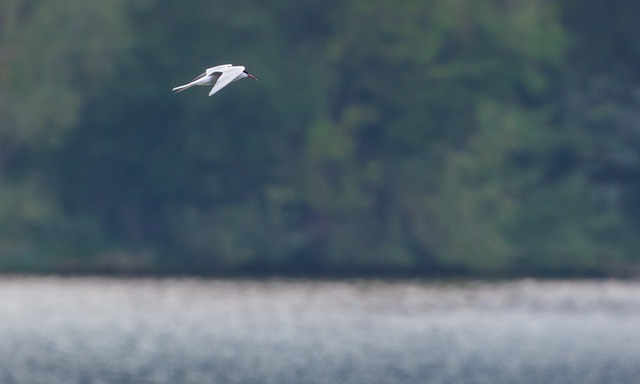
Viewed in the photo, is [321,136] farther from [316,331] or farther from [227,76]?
[227,76]

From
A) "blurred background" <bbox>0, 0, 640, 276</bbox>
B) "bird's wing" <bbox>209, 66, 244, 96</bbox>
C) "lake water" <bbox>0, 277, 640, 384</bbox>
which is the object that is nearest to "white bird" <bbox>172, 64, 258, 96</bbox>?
Result: "bird's wing" <bbox>209, 66, 244, 96</bbox>

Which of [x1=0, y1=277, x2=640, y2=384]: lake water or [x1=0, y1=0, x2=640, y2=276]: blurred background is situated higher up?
[x1=0, y1=0, x2=640, y2=276]: blurred background

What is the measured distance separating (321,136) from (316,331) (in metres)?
23.2

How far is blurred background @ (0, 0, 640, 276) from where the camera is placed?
5925 centimetres

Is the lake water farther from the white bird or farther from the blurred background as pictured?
the blurred background

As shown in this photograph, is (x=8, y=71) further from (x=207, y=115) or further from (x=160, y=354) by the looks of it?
(x=160, y=354)

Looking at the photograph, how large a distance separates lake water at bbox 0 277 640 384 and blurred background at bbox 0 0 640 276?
9.48 metres

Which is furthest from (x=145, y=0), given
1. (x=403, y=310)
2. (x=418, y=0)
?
(x=403, y=310)

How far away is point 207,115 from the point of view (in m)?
62.1

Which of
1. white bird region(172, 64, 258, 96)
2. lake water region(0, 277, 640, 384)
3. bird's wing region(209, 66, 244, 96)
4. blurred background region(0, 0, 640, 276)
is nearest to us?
bird's wing region(209, 66, 244, 96)

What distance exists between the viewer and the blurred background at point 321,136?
5925cm

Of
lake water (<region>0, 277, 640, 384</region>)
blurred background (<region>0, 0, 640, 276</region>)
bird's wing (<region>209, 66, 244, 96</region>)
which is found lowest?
lake water (<region>0, 277, 640, 384</region>)

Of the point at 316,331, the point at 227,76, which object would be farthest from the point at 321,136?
the point at 227,76

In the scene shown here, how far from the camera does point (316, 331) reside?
128 feet
